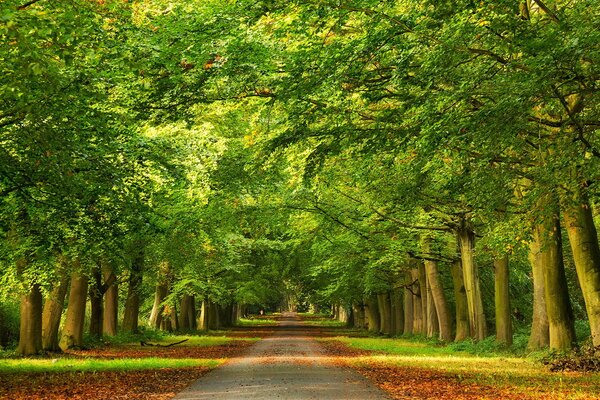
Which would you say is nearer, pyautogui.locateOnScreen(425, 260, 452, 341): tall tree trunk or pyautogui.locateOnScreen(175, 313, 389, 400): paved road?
pyautogui.locateOnScreen(175, 313, 389, 400): paved road

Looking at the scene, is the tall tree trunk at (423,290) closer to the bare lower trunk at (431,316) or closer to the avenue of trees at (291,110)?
the bare lower trunk at (431,316)

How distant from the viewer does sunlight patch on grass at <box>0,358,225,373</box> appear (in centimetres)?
1938

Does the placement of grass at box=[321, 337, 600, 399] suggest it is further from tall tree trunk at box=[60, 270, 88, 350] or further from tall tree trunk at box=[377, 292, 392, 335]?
tall tree trunk at box=[377, 292, 392, 335]

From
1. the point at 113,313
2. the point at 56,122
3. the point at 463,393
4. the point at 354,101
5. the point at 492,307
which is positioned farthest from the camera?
the point at 492,307

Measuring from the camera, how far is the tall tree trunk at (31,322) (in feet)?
77.6

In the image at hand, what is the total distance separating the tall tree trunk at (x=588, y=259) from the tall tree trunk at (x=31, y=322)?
17.4m

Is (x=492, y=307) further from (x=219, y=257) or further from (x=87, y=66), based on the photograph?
(x=87, y=66)

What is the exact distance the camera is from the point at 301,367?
20578 mm

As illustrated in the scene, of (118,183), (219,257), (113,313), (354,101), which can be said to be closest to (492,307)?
(219,257)

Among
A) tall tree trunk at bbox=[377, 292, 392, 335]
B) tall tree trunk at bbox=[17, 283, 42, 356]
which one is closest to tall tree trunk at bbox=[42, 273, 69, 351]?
tall tree trunk at bbox=[17, 283, 42, 356]

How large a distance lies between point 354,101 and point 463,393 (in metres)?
7.96

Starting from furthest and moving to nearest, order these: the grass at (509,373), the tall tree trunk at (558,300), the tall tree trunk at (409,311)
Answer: the tall tree trunk at (409,311) → the tall tree trunk at (558,300) → the grass at (509,373)

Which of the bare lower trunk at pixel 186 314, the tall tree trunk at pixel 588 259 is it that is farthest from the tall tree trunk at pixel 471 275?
the bare lower trunk at pixel 186 314

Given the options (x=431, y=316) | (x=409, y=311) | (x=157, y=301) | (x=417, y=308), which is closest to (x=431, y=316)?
(x=431, y=316)
